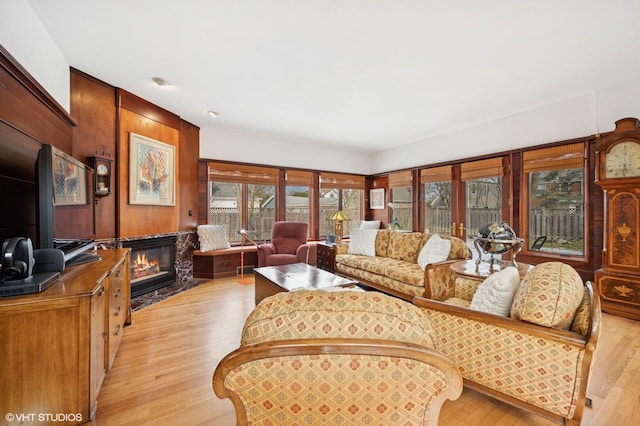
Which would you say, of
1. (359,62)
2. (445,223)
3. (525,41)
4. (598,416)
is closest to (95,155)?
(359,62)

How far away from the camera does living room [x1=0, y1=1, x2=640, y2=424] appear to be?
9.52 feet

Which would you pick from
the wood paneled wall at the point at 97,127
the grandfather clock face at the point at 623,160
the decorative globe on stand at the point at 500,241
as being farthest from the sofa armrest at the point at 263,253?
the grandfather clock face at the point at 623,160

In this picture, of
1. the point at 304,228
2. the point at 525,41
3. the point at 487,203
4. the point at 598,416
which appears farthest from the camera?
the point at 304,228

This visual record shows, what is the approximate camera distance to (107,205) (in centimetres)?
338

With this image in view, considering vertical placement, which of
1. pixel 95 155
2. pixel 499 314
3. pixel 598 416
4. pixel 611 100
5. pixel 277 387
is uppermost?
pixel 611 100

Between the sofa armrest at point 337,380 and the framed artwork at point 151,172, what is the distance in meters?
3.67

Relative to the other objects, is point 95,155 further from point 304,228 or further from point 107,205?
point 304,228

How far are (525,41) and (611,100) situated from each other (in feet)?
6.43

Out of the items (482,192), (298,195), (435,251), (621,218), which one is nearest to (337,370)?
(435,251)

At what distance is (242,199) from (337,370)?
5.12 m

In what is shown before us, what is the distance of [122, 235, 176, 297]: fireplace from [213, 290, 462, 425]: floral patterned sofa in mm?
3593

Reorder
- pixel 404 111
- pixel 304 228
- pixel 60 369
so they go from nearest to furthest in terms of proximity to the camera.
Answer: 1. pixel 60 369
2. pixel 404 111
3. pixel 304 228

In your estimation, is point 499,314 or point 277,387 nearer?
point 277,387

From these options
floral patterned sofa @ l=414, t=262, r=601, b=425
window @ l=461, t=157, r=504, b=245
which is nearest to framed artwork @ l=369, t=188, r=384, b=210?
window @ l=461, t=157, r=504, b=245
